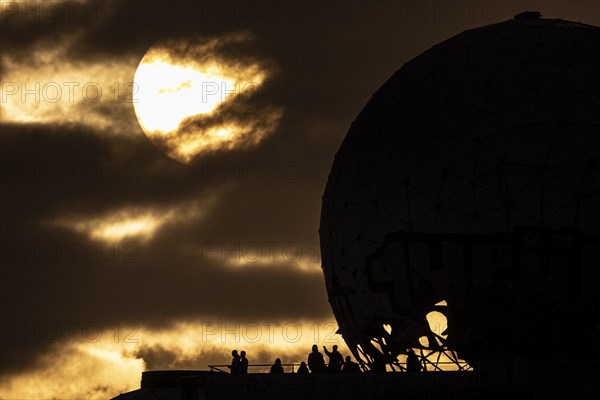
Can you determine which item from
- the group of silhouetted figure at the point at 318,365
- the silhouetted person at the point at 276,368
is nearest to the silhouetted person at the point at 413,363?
the group of silhouetted figure at the point at 318,365

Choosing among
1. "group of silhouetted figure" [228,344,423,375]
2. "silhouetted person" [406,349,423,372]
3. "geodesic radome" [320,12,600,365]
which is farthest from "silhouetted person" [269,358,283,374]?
"geodesic radome" [320,12,600,365]

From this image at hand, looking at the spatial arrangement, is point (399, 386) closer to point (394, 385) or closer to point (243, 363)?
point (394, 385)

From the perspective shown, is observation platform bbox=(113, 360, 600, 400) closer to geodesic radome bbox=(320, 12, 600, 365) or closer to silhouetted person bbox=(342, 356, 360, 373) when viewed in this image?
silhouetted person bbox=(342, 356, 360, 373)

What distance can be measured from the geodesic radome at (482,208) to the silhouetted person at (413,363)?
2.23ft

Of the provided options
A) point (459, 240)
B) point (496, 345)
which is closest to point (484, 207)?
point (459, 240)

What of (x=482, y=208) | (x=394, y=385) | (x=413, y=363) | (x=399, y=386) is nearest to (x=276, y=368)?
(x=394, y=385)

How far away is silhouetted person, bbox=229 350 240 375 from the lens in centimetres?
5648

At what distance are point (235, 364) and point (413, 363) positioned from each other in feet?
21.9

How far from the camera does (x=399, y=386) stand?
54375 millimetres

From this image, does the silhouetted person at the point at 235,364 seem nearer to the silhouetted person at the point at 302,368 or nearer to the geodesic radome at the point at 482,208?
the silhouetted person at the point at 302,368

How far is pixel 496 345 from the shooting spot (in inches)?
2251

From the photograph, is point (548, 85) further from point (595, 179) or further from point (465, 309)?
point (465, 309)

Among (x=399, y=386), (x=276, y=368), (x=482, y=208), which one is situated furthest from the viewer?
(x=482, y=208)

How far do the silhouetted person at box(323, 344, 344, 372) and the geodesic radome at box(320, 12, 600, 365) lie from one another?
10.4ft
